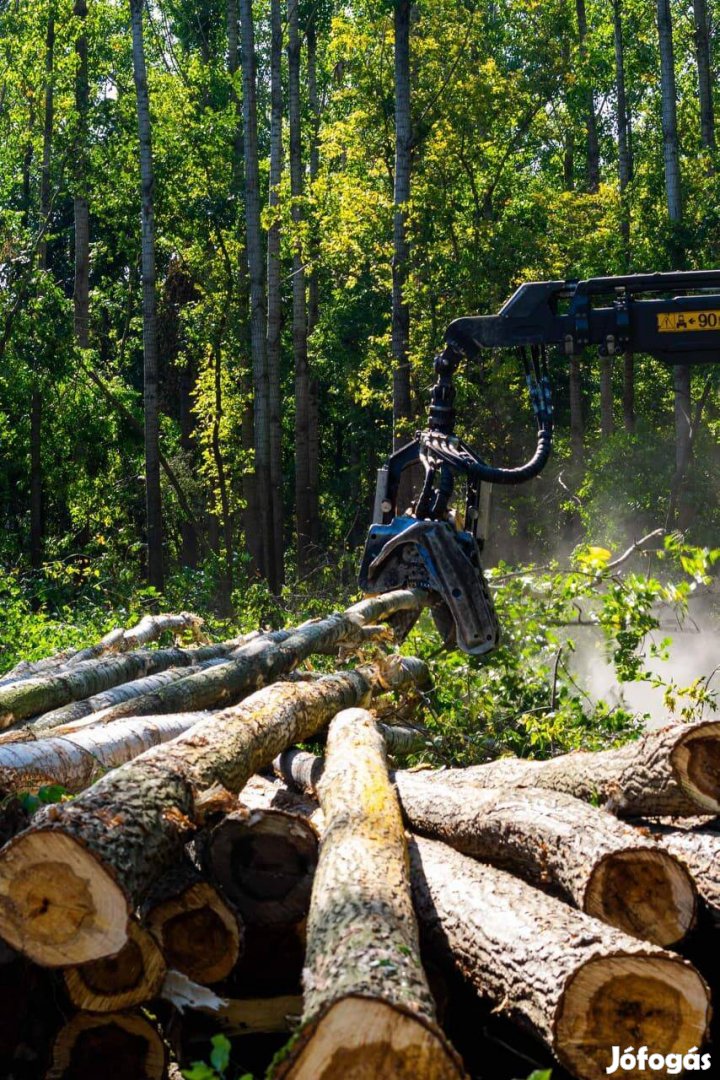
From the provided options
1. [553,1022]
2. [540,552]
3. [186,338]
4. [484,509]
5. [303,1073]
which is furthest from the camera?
[186,338]

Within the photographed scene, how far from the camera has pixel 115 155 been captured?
28219 mm

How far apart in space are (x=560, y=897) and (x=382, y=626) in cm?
569

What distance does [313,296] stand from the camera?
34.5m

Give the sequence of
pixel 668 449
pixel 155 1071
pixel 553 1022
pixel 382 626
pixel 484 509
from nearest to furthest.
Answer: pixel 553 1022, pixel 155 1071, pixel 382 626, pixel 484 509, pixel 668 449

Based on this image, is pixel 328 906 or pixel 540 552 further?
pixel 540 552

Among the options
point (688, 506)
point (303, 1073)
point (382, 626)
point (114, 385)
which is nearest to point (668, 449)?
point (688, 506)

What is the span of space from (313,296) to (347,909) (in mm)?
31187

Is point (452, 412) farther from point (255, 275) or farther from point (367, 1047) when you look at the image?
point (255, 275)

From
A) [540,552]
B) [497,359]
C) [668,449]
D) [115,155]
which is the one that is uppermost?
[115,155]

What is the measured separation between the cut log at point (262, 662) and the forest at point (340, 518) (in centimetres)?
4

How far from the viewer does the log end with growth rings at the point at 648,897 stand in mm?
4836

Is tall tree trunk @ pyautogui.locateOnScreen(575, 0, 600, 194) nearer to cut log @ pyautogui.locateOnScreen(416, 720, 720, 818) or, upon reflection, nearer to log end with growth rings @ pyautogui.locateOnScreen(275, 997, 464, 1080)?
cut log @ pyautogui.locateOnScreen(416, 720, 720, 818)

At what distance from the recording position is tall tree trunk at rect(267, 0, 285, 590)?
23141mm

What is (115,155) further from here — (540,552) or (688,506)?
(688,506)
